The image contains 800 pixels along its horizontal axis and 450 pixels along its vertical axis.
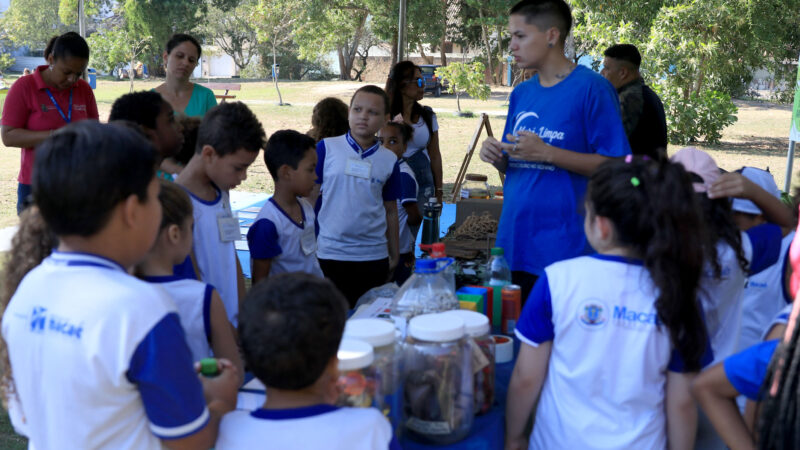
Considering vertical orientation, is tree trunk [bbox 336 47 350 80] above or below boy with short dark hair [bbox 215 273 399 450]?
above

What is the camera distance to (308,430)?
1.25 m

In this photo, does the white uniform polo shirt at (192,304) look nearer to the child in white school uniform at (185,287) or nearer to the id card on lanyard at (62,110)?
the child in white school uniform at (185,287)

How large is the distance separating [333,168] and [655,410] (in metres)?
2.28

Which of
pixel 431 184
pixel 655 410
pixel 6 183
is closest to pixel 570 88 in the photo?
pixel 655 410

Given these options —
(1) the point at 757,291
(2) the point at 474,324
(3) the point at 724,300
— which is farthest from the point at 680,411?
(1) the point at 757,291

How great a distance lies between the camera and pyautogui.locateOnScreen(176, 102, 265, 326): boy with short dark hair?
243 centimetres

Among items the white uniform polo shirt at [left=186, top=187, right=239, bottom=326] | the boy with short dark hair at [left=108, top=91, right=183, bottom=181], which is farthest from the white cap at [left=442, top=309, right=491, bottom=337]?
the boy with short dark hair at [left=108, top=91, right=183, bottom=181]

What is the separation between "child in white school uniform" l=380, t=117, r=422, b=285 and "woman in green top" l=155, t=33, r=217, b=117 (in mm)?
1167

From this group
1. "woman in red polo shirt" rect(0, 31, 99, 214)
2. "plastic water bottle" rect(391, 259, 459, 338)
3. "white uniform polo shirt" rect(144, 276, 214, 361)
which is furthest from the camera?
"woman in red polo shirt" rect(0, 31, 99, 214)

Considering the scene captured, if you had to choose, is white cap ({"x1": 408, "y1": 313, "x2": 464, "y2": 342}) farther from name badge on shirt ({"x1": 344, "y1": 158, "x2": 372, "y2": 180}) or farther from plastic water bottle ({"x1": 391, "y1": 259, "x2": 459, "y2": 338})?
name badge on shirt ({"x1": 344, "y1": 158, "x2": 372, "y2": 180})

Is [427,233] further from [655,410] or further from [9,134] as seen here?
[9,134]

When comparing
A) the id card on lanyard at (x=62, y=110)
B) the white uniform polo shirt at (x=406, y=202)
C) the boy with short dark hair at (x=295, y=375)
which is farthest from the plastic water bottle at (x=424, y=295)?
the id card on lanyard at (x=62, y=110)

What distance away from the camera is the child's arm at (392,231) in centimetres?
378

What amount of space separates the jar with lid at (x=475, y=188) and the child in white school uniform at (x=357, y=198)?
1165mm
